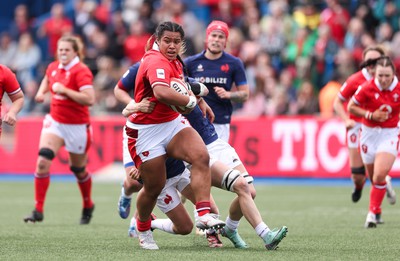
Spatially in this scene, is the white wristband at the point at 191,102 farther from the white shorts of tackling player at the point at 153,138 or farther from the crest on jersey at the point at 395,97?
the crest on jersey at the point at 395,97

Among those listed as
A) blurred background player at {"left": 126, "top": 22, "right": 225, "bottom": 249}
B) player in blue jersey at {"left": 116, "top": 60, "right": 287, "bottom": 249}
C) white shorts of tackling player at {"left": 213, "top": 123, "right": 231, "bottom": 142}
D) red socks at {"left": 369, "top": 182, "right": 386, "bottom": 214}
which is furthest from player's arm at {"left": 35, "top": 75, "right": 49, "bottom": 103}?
red socks at {"left": 369, "top": 182, "right": 386, "bottom": 214}

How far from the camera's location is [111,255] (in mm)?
8867

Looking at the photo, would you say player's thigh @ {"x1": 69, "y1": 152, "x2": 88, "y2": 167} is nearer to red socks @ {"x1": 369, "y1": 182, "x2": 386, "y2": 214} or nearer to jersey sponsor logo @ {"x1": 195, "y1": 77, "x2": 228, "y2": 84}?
jersey sponsor logo @ {"x1": 195, "y1": 77, "x2": 228, "y2": 84}

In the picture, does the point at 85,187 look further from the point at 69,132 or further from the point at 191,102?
the point at 191,102

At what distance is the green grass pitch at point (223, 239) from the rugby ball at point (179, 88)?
135cm

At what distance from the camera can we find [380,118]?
39.8 ft

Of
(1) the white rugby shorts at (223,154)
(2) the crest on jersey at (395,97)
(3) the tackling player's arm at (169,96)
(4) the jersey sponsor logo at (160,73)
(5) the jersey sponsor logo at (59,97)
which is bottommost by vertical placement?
(1) the white rugby shorts at (223,154)

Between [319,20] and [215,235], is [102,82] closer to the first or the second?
[319,20]

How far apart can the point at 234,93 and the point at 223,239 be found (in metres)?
1.96

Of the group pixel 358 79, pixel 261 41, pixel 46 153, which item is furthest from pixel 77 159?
pixel 261 41

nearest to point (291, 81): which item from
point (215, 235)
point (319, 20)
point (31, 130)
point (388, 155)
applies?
point (319, 20)

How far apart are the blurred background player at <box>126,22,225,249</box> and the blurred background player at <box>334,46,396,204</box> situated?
13.6 ft

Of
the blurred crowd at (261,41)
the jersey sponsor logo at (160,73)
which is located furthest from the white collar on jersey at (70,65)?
the blurred crowd at (261,41)

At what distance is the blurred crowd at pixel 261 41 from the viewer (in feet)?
69.8
